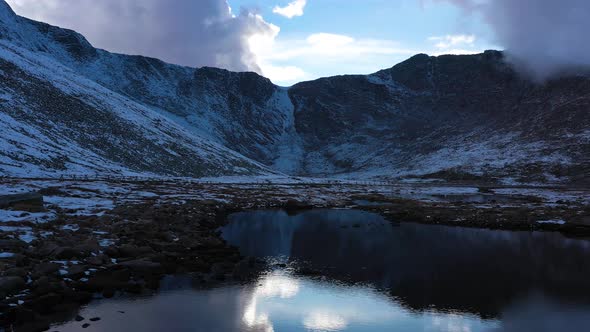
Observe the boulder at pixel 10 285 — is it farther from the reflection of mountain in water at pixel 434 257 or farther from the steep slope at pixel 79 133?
the steep slope at pixel 79 133

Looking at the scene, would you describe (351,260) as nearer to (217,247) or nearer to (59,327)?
(217,247)

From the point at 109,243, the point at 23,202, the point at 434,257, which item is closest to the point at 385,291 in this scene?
the point at 434,257

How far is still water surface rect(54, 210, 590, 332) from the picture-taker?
2272 centimetres

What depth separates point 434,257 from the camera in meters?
38.8

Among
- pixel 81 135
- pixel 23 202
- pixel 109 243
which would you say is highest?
pixel 81 135

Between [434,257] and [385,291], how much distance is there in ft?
39.2

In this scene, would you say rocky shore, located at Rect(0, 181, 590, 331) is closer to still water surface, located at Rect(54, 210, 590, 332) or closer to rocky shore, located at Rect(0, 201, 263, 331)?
rocky shore, located at Rect(0, 201, 263, 331)

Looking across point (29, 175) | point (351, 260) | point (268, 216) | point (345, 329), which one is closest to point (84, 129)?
point (29, 175)

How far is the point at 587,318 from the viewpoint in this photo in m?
24.5

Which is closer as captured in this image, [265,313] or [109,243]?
[265,313]

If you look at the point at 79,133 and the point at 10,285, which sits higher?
the point at 79,133

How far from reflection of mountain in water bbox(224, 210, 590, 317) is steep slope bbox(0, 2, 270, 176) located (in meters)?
54.8

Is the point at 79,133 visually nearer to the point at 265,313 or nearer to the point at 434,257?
the point at 434,257

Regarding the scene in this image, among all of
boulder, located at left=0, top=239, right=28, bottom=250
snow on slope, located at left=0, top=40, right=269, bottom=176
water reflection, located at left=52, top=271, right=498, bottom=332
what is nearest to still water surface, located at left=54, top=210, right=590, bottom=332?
water reflection, located at left=52, top=271, right=498, bottom=332
